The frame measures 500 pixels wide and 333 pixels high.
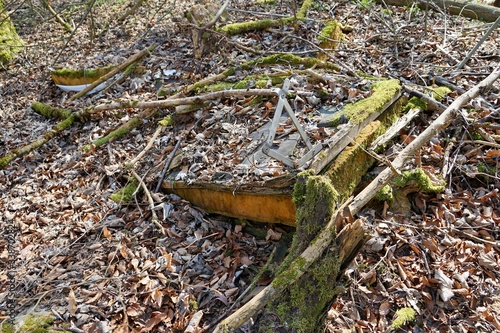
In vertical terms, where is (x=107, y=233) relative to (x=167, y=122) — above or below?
below

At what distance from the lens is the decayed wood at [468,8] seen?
717cm

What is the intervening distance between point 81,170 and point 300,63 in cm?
353

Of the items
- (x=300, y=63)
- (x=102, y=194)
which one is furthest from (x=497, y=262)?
(x=102, y=194)

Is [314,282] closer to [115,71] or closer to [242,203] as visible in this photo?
[242,203]

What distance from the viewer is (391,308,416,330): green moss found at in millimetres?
3210

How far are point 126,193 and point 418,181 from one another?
3.33 metres

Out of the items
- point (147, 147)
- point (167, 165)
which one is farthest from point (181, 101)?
point (167, 165)

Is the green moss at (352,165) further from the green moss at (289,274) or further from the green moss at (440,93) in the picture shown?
the green moss at (440,93)

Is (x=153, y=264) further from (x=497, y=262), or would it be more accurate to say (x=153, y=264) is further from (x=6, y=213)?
(x=497, y=262)

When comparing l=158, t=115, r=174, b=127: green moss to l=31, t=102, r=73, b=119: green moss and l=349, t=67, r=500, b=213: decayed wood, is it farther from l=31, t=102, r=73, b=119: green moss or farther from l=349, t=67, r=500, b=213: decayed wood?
l=349, t=67, r=500, b=213: decayed wood

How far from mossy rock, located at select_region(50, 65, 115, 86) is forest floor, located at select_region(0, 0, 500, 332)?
0.74 m

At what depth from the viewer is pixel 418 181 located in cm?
403

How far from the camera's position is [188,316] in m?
3.52

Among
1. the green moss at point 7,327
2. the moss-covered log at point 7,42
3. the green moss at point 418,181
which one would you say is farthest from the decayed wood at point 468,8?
the moss-covered log at point 7,42
